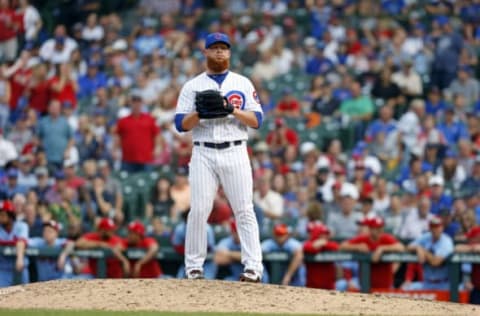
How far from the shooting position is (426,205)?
55.5 feet

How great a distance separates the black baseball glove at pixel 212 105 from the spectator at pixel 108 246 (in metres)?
4.59

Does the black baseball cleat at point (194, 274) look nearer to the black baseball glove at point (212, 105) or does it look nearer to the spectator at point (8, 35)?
the black baseball glove at point (212, 105)

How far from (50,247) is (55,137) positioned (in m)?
4.34

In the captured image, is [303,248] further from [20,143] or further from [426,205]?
[20,143]

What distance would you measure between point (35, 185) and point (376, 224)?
5.32m

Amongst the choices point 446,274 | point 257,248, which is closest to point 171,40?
point 446,274

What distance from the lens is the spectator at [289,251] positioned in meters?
15.4

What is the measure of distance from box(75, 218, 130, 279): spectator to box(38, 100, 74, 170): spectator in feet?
12.7

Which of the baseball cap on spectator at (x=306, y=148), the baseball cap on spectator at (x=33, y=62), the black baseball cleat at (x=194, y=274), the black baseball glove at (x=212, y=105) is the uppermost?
the baseball cap on spectator at (x=33, y=62)

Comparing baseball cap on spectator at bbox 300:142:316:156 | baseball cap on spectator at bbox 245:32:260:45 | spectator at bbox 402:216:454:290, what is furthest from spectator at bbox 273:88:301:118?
spectator at bbox 402:216:454:290

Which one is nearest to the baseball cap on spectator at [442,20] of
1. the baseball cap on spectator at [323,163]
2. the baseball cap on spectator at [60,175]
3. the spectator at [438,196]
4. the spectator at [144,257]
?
the baseball cap on spectator at [323,163]

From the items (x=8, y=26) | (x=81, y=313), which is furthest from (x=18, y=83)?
(x=81, y=313)

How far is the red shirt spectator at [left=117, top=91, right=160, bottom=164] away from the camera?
1959 cm

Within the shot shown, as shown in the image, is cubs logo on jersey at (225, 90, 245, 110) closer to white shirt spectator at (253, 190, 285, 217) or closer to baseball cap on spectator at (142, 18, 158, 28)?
white shirt spectator at (253, 190, 285, 217)
